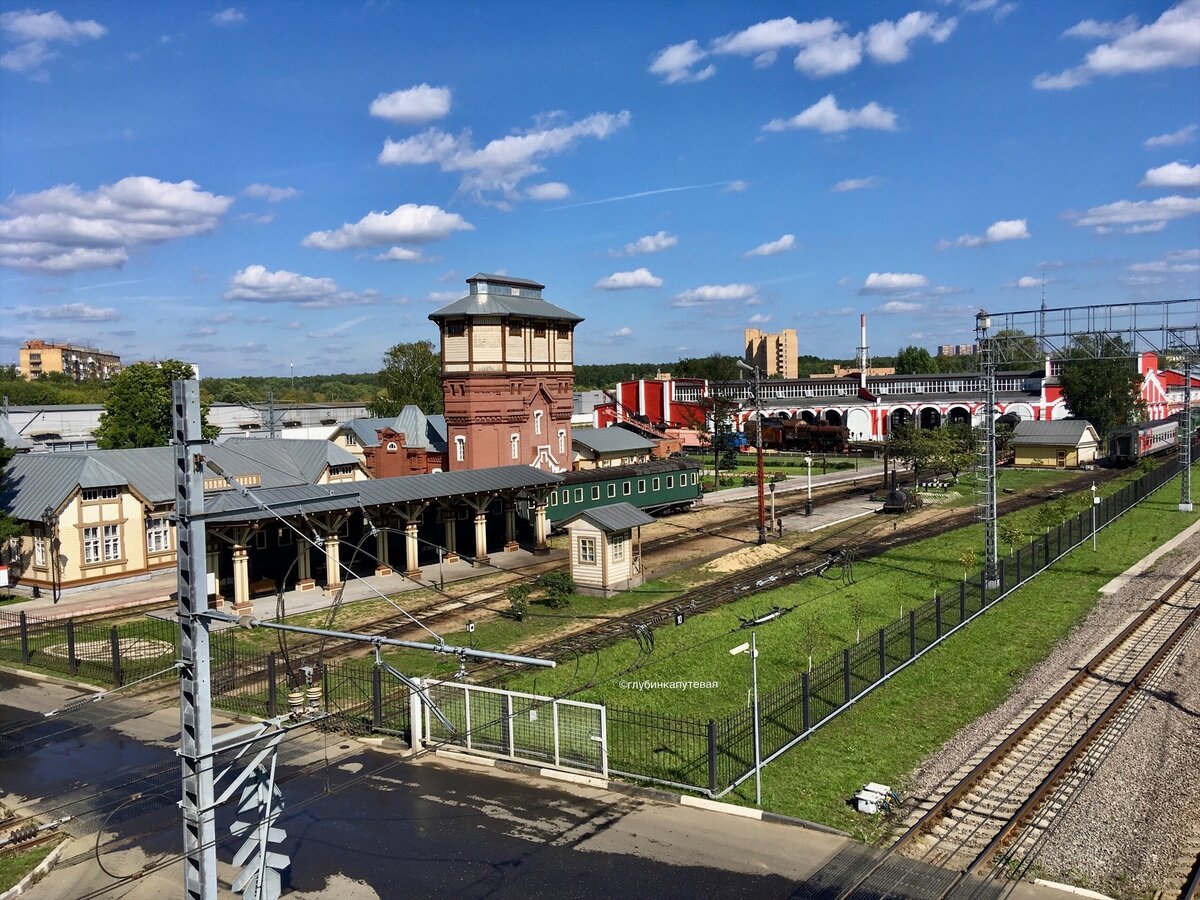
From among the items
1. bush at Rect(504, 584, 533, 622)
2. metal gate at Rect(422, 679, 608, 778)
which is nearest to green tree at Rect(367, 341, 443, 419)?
bush at Rect(504, 584, 533, 622)

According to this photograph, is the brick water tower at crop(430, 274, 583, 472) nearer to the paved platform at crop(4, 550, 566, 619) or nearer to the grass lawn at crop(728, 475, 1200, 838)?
the paved platform at crop(4, 550, 566, 619)

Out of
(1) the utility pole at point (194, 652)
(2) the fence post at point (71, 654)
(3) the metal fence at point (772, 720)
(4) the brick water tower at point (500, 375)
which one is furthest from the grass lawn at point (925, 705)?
(4) the brick water tower at point (500, 375)

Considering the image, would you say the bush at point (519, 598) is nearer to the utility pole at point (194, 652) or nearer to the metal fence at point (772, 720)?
the metal fence at point (772, 720)

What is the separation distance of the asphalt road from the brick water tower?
28.9m

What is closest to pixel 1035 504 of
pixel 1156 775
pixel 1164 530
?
pixel 1164 530

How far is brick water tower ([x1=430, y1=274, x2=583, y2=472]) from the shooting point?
47000mm

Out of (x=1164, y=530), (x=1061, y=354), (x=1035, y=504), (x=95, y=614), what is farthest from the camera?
(x=1035, y=504)

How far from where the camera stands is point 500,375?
47.4 m

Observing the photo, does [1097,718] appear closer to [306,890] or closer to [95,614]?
[306,890]

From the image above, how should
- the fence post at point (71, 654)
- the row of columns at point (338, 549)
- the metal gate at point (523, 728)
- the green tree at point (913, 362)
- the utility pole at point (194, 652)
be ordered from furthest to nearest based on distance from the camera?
the green tree at point (913, 362)
the row of columns at point (338, 549)
the fence post at point (71, 654)
the metal gate at point (523, 728)
the utility pole at point (194, 652)

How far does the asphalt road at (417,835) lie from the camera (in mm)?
13055

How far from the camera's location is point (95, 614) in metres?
32.4

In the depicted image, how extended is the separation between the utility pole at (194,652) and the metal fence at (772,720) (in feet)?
27.0

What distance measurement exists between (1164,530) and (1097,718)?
29.6 meters
